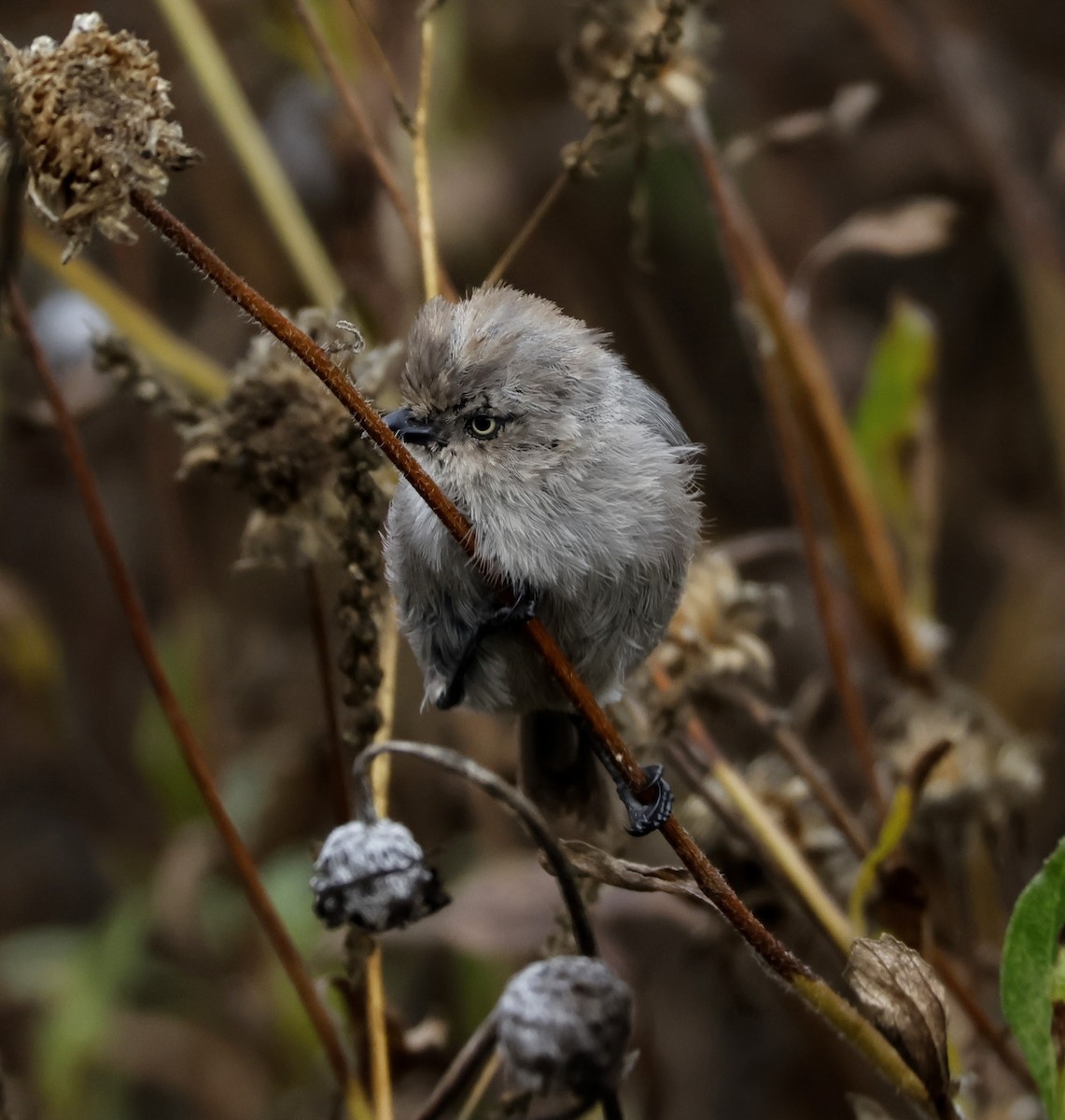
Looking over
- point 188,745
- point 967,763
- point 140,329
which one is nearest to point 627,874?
point 188,745

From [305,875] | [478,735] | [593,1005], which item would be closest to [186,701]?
[305,875]

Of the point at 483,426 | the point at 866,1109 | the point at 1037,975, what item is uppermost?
the point at 483,426

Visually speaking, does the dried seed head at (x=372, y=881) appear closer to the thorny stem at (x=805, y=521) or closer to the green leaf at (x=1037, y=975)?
the green leaf at (x=1037, y=975)

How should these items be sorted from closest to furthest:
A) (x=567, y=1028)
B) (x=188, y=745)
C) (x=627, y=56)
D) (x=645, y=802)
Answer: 1. (x=567, y=1028)
2. (x=645, y=802)
3. (x=188, y=745)
4. (x=627, y=56)

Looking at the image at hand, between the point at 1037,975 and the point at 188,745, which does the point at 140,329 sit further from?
the point at 1037,975

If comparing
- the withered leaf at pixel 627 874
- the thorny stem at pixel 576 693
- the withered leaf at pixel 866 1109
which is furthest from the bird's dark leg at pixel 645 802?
the withered leaf at pixel 866 1109

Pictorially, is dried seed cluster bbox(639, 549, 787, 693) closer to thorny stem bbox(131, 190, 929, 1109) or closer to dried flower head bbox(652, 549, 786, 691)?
dried flower head bbox(652, 549, 786, 691)
